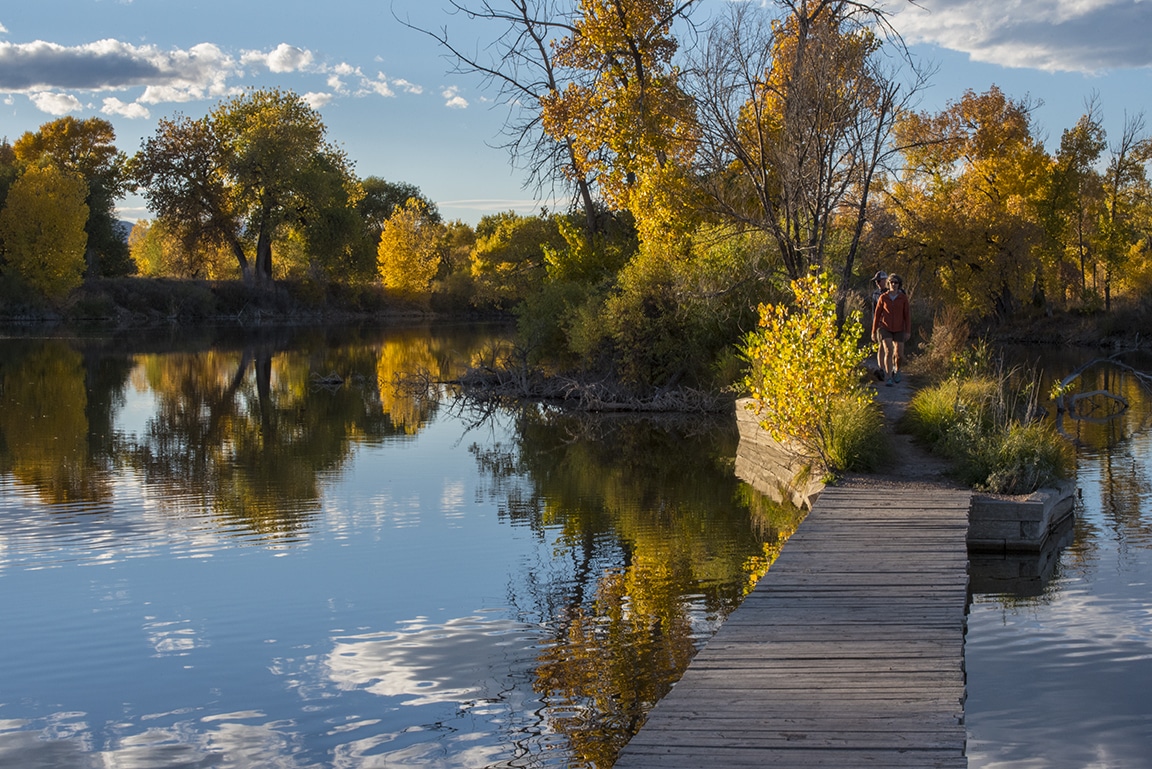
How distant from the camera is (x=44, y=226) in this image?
62.3 metres

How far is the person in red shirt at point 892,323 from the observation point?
1861cm

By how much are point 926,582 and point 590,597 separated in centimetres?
295

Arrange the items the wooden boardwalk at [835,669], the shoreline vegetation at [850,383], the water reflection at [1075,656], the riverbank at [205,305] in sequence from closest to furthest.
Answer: the wooden boardwalk at [835,669], the water reflection at [1075,656], the shoreline vegetation at [850,383], the riverbank at [205,305]

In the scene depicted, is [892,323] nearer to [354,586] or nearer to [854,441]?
[854,441]

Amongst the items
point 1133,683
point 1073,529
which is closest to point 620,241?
point 1073,529

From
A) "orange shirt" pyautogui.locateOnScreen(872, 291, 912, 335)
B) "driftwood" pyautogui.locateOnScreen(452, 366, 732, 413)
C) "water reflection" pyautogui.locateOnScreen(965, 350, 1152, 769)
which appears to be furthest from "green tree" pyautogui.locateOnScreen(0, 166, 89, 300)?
"water reflection" pyautogui.locateOnScreen(965, 350, 1152, 769)

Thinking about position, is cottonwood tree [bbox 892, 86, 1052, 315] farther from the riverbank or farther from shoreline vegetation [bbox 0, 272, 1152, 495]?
the riverbank

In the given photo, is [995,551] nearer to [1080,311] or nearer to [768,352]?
[768,352]

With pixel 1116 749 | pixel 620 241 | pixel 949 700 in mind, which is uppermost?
pixel 620 241

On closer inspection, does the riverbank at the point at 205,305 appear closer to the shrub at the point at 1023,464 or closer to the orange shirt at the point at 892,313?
the orange shirt at the point at 892,313

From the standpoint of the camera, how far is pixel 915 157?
48781 millimetres

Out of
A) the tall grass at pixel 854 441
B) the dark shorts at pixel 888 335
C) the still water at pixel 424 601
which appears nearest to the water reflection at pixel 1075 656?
the still water at pixel 424 601

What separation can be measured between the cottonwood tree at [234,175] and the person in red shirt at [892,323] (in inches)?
2179

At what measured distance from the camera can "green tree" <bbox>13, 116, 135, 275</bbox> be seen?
72.6 metres
